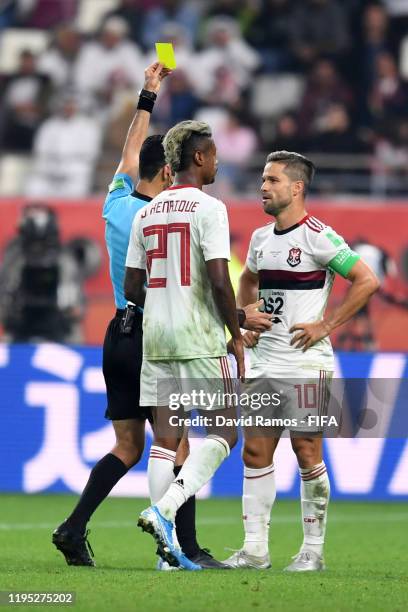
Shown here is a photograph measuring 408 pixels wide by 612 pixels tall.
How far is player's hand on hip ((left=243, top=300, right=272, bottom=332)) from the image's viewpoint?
7.04 meters

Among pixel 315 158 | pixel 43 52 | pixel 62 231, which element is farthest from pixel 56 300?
pixel 43 52

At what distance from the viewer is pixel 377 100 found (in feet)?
60.5

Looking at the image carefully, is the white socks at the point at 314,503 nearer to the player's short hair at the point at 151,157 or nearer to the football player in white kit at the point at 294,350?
the football player in white kit at the point at 294,350

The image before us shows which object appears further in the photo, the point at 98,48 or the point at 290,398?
the point at 98,48

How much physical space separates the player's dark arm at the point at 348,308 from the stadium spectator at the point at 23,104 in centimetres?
1210

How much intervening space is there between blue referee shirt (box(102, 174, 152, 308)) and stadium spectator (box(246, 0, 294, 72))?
12.3 m

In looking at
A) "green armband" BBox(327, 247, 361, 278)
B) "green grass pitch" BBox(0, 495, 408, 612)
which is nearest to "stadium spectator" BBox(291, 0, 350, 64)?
"green grass pitch" BBox(0, 495, 408, 612)

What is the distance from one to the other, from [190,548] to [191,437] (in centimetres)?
430

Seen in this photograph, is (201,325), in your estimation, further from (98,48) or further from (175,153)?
(98,48)

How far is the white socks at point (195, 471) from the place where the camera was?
6488 millimetres

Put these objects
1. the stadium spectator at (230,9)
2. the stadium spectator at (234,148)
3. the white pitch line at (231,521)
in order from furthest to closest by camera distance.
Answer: the stadium spectator at (230,9) → the stadium spectator at (234,148) → the white pitch line at (231,521)

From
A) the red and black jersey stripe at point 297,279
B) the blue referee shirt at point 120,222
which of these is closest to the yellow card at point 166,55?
the blue referee shirt at point 120,222

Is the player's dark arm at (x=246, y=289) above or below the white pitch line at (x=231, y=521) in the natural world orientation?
above

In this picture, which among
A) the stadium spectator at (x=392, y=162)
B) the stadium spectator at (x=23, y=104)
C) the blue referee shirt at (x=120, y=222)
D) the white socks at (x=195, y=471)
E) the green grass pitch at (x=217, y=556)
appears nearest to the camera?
the green grass pitch at (x=217, y=556)
